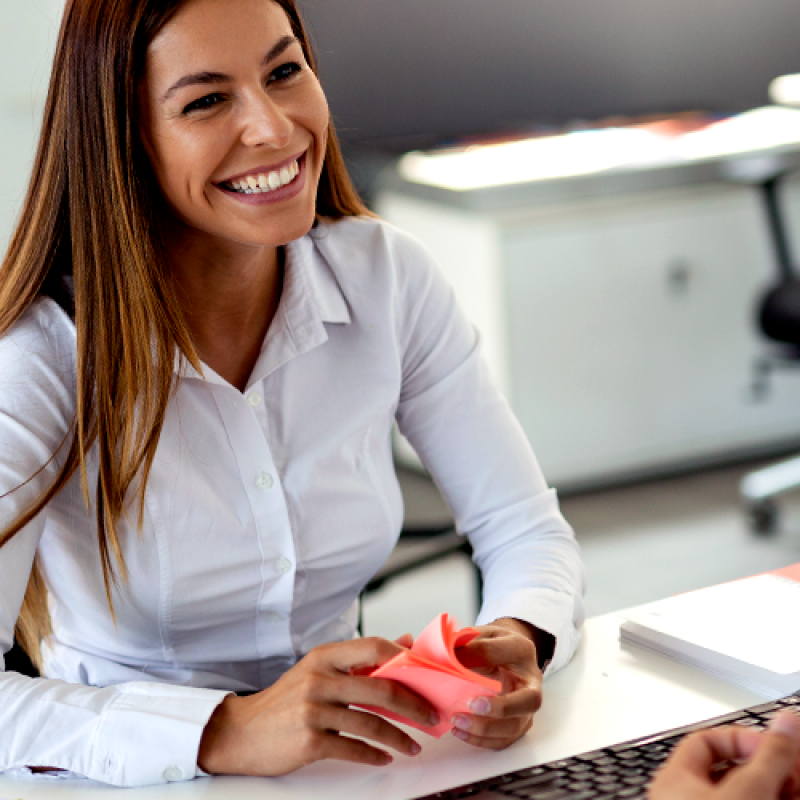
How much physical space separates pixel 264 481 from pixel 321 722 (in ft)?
1.10

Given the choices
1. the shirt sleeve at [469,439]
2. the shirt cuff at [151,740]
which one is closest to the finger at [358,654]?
the shirt cuff at [151,740]

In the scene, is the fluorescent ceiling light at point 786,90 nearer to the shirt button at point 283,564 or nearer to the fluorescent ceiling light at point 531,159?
the fluorescent ceiling light at point 531,159

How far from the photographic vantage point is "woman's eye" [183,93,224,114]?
43.8 inches

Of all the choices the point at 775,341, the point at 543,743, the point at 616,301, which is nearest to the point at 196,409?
the point at 543,743

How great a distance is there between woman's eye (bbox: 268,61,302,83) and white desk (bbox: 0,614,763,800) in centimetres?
66

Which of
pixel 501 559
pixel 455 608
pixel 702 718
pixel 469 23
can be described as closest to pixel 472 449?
pixel 501 559

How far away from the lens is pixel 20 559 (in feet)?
3.40

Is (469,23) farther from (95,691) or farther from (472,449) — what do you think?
(95,691)

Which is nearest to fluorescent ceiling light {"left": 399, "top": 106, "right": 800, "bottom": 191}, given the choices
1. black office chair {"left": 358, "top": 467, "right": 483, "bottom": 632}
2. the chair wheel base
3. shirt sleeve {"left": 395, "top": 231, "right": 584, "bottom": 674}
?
the chair wheel base

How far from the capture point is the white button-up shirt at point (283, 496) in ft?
3.52

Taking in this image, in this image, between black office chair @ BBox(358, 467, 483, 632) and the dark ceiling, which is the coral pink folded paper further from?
the dark ceiling

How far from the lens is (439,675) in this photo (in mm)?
856

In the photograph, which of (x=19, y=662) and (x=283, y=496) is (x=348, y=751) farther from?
(x=19, y=662)

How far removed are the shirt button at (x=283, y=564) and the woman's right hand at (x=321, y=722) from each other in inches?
10.1
